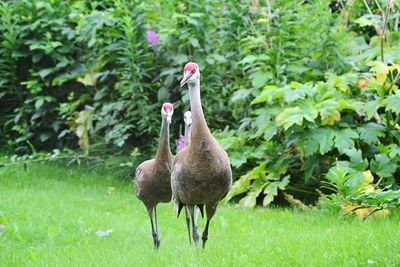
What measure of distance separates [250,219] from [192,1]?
3.82 meters

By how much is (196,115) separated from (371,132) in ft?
11.2

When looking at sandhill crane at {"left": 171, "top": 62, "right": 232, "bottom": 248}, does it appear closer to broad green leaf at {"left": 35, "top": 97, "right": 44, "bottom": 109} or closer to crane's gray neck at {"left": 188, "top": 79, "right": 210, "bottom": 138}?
crane's gray neck at {"left": 188, "top": 79, "right": 210, "bottom": 138}

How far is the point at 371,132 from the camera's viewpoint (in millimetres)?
8898

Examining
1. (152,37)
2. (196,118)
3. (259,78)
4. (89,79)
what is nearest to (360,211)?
(196,118)

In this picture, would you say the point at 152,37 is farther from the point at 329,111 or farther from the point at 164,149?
the point at 164,149

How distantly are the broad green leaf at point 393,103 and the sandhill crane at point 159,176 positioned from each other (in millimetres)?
2754

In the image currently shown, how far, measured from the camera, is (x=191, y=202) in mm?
6453

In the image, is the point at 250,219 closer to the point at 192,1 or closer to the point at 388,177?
the point at 388,177

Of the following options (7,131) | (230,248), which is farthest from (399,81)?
(7,131)

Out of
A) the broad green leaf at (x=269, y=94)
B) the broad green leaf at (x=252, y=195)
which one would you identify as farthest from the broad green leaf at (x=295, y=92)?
the broad green leaf at (x=252, y=195)

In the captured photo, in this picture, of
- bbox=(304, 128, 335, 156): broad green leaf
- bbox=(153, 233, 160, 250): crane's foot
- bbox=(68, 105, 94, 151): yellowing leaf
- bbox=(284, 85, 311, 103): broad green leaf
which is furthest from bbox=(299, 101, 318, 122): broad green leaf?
bbox=(68, 105, 94, 151): yellowing leaf

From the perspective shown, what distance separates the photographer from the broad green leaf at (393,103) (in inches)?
331

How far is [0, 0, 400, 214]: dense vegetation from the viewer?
891 cm

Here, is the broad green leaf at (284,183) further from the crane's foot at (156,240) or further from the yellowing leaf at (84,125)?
the yellowing leaf at (84,125)
